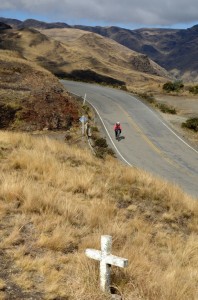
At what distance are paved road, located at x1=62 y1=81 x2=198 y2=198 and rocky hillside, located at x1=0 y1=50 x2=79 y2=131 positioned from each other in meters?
4.73

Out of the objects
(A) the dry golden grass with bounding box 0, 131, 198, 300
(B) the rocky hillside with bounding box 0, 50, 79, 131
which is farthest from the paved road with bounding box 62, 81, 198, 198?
(A) the dry golden grass with bounding box 0, 131, 198, 300

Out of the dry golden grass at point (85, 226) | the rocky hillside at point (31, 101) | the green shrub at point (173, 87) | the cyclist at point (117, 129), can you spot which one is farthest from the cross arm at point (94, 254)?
the green shrub at point (173, 87)

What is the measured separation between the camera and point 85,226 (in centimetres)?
808

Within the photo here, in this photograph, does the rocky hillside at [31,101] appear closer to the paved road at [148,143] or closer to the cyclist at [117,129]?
the cyclist at [117,129]

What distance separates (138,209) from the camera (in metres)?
10.4

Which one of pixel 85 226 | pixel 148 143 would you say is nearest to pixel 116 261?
pixel 85 226

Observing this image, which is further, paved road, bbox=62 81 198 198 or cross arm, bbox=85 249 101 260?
paved road, bbox=62 81 198 198

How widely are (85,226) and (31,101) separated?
26.7 meters

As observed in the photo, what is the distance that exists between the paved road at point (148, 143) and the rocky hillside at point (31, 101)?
15.5ft

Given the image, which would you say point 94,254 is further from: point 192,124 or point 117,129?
point 192,124

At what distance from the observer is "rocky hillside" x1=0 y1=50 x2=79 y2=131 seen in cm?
3228

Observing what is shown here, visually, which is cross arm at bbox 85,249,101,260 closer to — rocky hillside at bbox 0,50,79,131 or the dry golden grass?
the dry golden grass

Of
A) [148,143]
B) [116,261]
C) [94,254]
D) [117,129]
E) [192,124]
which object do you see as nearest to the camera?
[116,261]

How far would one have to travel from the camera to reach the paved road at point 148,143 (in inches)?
1112
